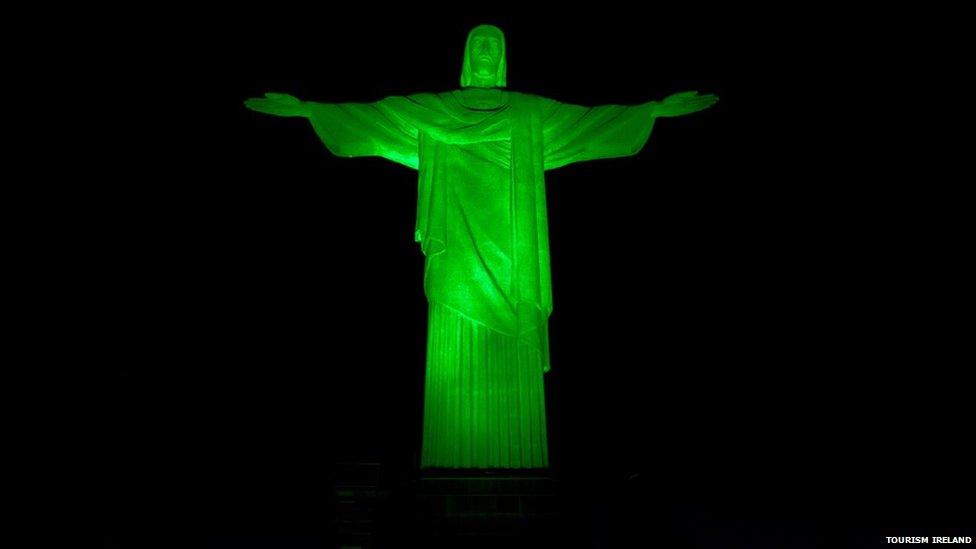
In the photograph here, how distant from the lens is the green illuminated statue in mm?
6371

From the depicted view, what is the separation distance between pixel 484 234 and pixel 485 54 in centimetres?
182

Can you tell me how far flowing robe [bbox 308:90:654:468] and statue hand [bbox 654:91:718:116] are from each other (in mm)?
132

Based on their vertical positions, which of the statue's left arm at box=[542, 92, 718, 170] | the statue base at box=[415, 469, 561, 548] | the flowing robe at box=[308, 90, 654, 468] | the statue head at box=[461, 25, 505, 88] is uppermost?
the statue head at box=[461, 25, 505, 88]

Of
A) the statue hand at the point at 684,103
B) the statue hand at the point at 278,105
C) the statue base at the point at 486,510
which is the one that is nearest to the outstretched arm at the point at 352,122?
the statue hand at the point at 278,105

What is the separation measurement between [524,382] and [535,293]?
706mm

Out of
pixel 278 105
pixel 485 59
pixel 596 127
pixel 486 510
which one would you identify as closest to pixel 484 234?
pixel 596 127

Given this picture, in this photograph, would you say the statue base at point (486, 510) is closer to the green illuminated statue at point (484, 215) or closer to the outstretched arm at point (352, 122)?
the green illuminated statue at point (484, 215)

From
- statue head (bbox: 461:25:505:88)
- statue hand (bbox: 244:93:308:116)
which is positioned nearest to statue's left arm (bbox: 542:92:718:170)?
statue head (bbox: 461:25:505:88)

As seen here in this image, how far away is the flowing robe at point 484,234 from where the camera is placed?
636 centimetres

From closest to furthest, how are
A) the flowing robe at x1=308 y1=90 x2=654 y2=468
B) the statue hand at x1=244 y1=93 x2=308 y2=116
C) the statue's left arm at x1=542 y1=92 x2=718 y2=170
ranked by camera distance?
the flowing robe at x1=308 y1=90 x2=654 y2=468 → the statue hand at x1=244 y1=93 x2=308 y2=116 → the statue's left arm at x1=542 y1=92 x2=718 y2=170

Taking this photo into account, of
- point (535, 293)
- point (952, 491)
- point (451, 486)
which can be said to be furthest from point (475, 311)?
point (952, 491)

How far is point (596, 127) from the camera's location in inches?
290

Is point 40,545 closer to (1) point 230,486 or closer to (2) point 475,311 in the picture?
(1) point 230,486

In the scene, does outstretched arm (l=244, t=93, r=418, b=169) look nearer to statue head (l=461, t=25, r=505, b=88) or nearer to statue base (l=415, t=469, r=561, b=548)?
statue head (l=461, t=25, r=505, b=88)
